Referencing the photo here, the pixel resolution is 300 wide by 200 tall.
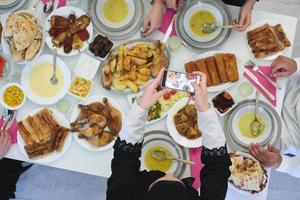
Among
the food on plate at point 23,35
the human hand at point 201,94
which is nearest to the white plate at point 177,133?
the human hand at point 201,94

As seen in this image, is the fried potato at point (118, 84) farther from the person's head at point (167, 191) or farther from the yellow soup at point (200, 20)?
the person's head at point (167, 191)

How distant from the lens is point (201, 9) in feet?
5.04

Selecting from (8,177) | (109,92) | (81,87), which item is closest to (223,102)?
(109,92)

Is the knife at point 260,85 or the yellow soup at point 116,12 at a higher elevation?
the yellow soup at point 116,12

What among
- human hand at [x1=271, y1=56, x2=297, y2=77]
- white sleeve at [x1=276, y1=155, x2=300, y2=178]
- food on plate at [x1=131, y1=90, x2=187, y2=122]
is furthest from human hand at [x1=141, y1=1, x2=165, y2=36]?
white sleeve at [x1=276, y1=155, x2=300, y2=178]

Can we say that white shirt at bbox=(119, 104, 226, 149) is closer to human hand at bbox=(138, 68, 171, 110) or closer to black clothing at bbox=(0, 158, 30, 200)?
human hand at bbox=(138, 68, 171, 110)

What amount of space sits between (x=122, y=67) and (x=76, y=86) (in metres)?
0.20

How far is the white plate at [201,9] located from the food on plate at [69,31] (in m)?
0.39

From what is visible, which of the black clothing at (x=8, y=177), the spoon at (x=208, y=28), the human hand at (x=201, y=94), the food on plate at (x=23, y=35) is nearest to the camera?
the human hand at (x=201, y=94)

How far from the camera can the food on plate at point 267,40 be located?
59.0 inches

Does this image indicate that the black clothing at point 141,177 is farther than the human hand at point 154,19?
No

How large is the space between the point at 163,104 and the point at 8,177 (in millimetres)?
773

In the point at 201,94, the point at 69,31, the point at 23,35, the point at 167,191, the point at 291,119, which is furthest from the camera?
the point at 291,119

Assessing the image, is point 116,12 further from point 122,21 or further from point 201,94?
point 201,94
